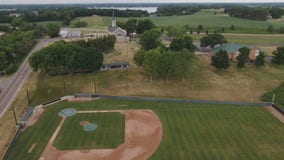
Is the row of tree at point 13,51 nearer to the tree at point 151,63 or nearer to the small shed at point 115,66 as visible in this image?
the small shed at point 115,66

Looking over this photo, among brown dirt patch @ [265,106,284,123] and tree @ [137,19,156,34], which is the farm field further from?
tree @ [137,19,156,34]

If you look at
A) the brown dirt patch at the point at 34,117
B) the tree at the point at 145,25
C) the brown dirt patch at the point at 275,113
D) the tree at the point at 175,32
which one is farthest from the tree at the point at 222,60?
the tree at the point at 145,25

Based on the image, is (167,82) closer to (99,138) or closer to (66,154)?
(99,138)

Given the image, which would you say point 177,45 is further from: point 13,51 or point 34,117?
point 13,51

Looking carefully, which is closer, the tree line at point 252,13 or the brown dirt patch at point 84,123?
the brown dirt patch at point 84,123

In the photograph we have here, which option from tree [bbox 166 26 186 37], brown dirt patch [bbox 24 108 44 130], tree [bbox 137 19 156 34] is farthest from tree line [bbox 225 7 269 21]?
brown dirt patch [bbox 24 108 44 130]

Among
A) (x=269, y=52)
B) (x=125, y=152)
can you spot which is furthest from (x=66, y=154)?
(x=269, y=52)

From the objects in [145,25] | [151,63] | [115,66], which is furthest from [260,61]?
[145,25]
